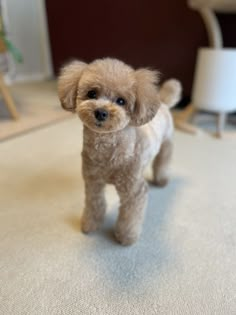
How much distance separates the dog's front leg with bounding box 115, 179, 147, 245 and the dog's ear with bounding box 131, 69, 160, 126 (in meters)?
0.20

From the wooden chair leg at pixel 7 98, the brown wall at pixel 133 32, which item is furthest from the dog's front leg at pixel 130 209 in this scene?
the brown wall at pixel 133 32

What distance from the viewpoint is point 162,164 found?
119cm

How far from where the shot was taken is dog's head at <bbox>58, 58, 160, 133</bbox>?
69 cm

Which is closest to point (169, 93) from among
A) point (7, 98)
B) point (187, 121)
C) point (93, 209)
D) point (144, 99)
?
point (144, 99)

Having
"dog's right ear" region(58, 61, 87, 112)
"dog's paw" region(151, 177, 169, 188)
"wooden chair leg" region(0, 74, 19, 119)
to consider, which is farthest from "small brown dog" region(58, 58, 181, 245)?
"wooden chair leg" region(0, 74, 19, 119)

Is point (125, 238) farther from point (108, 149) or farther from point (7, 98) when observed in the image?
point (7, 98)

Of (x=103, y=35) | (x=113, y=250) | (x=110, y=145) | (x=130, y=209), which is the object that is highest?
(x=110, y=145)

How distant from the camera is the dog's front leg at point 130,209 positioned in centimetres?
85

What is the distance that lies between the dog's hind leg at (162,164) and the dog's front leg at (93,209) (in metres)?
0.34

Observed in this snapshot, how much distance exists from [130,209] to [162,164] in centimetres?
37

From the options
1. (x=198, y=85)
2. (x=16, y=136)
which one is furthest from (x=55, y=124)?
(x=198, y=85)

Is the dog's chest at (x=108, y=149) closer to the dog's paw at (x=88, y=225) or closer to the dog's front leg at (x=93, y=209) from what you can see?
the dog's front leg at (x=93, y=209)

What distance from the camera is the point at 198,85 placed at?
5.64 feet

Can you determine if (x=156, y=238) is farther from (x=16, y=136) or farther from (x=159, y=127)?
(x=16, y=136)
